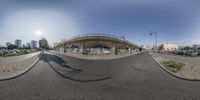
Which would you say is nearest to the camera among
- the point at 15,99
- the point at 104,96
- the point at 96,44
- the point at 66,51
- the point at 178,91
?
the point at 15,99

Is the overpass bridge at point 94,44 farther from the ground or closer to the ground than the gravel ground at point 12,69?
farther from the ground

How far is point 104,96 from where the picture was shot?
19.1 ft

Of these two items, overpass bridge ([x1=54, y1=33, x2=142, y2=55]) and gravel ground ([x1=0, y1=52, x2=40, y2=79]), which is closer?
gravel ground ([x1=0, y1=52, x2=40, y2=79])

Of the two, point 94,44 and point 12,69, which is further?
point 94,44

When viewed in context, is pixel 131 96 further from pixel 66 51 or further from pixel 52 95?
pixel 66 51

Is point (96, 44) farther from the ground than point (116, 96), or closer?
farther from the ground

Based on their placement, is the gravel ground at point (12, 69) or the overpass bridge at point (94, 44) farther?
the overpass bridge at point (94, 44)

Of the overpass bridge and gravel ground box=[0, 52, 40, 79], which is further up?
the overpass bridge

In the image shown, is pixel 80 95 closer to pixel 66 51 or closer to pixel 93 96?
pixel 93 96

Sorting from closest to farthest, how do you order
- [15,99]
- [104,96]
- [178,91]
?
[15,99] → [104,96] → [178,91]

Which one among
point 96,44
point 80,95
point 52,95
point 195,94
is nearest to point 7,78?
point 52,95

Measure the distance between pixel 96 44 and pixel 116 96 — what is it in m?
15.7

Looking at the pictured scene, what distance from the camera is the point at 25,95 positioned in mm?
5875

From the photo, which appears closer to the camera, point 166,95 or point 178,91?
point 166,95
